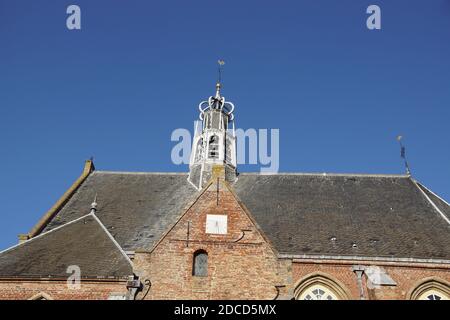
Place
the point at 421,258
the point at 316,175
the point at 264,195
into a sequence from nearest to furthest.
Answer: the point at 421,258
the point at 264,195
the point at 316,175

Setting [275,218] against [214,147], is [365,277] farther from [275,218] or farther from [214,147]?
[214,147]

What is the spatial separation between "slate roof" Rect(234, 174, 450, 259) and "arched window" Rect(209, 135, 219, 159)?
7.40 ft

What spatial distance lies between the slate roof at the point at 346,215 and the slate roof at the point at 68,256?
728cm

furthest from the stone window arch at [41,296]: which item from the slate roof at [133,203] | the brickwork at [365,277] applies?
Answer: the brickwork at [365,277]

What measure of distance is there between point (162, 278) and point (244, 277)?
2.62 m

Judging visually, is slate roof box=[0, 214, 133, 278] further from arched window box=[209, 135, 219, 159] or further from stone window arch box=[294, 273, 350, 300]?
arched window box=[209, 135, 219, 159]

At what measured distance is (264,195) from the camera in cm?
2269

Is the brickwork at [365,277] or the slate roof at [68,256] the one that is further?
the brickwork at [365,277]

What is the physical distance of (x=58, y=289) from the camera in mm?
13555

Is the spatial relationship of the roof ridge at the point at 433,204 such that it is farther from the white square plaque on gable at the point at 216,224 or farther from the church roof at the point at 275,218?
the white square plaque on gable at the point at 216,224

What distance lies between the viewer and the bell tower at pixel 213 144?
2506 centimetres
